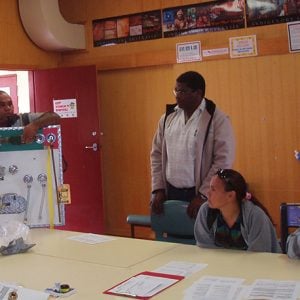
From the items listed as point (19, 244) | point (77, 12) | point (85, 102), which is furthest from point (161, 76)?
point (19, 244)

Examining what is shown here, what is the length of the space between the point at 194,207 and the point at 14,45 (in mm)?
3430

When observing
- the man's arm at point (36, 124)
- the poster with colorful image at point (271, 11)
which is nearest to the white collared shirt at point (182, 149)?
the man's arm at point (36, 124)

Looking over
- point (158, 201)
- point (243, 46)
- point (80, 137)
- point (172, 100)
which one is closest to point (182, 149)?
point (158, 201)

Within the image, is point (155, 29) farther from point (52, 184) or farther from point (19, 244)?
point (19, 244)

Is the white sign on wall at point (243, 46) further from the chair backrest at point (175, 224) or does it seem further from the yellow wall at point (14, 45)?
the chair backrest at point (175, 224)

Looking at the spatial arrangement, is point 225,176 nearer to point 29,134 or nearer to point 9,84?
point 29,134

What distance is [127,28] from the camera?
5.57 meters

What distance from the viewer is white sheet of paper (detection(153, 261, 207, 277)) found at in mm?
2015

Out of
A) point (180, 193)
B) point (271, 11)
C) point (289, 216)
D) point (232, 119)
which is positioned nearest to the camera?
point (289, 216)

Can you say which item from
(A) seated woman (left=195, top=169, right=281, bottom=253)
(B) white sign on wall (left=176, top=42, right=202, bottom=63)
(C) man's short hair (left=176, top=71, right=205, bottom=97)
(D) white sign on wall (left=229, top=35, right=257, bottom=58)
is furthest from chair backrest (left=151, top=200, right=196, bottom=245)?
(B) white sign on wall (left=176, top=42, right=202, bottom=63)

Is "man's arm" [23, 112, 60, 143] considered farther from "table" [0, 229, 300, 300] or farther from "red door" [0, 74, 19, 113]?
"red door" [0, 74, 19, 113]

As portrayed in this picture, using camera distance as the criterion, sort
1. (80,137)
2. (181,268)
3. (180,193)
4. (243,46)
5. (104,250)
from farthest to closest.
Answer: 1. (80,137)
2. (243,46)
3. (180,193)
4. (104,250)
5. (181,268)

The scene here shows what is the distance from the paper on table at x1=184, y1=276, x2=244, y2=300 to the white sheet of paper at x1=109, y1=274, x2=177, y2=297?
4.3 inches

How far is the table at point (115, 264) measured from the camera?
6.31 ft
